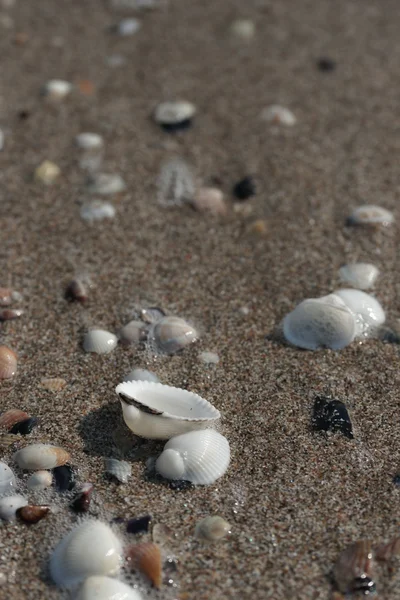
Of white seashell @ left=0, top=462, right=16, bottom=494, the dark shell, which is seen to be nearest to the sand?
the dark shell

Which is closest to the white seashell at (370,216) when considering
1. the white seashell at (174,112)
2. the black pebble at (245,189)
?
the black pebble at (245,189)

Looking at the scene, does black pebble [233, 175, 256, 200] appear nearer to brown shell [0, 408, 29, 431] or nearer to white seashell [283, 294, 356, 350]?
white seashell [283, 294, 356, 350]

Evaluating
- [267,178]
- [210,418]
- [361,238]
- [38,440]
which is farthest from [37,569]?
[267,178]

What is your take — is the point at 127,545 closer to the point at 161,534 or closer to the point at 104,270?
the point at 161,534

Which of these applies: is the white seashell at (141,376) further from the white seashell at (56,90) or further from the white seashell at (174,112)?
the white seashell at (56,90)

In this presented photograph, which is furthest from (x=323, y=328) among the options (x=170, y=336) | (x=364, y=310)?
(x=170, y=336)

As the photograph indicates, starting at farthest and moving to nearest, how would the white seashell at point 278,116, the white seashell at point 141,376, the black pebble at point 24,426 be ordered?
the white seashell at point 278,116 → the white seashell at point 141,376 → the black pebble at point 24,426

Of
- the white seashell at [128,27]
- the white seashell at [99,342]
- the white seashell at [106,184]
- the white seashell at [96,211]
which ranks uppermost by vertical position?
the white seashell at [128,27]
